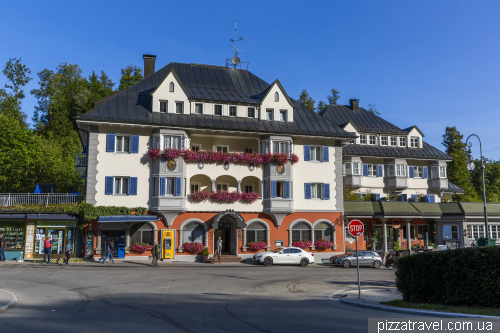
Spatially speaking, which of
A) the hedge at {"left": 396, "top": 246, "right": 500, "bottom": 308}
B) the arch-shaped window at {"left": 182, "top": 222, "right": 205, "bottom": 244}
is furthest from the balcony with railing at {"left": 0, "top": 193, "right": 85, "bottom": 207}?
the hedge at {"left": 396, "top": 246, "right": 500, "bottom": 308}

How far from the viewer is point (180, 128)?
112 ft

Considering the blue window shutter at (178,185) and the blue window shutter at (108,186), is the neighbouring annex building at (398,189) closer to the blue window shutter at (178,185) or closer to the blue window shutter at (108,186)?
the blue window shutter at (178,185)

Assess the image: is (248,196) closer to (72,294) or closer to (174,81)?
(174,81)

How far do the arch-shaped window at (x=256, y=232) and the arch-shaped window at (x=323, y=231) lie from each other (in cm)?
466

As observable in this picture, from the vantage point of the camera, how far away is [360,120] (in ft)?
167

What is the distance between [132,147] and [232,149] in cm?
855

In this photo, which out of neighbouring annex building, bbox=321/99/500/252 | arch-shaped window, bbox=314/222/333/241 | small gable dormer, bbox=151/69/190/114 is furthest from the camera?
neighbouring annex building, bbox=321/99/500/252

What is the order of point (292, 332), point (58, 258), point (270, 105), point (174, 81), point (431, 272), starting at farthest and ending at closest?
point (270, 105)
point (174, 81)
point (58, 258)
point (431, 272)
point (292, 332)

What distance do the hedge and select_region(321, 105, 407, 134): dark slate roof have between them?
3587 centimetres

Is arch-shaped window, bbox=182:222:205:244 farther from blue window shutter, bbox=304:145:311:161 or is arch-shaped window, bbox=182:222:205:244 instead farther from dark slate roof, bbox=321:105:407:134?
dark slate roof, bbox=321:105:407:134

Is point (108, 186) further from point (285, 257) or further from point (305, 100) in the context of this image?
point (305, 100)

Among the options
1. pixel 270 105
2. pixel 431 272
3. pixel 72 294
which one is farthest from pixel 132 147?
pixel 431 272

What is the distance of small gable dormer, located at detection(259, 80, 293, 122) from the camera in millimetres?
37281

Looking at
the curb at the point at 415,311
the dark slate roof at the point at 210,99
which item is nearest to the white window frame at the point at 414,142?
the dark slate roof at the point at 210,99
